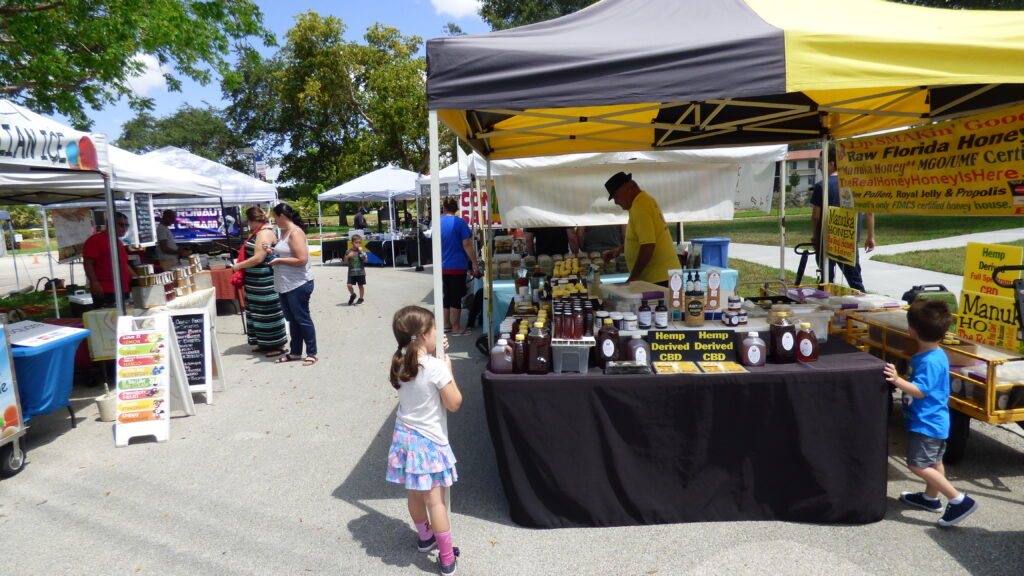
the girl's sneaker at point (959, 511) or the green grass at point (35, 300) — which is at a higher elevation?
the green grass at point (35, 300)

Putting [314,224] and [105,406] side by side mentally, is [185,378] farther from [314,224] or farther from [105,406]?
[314,224]

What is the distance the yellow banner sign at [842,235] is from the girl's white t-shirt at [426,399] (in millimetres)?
4477

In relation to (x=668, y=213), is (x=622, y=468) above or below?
below

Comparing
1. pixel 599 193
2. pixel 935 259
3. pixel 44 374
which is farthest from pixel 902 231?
pixel 44 374

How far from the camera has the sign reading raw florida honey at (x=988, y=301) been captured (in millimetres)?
3701

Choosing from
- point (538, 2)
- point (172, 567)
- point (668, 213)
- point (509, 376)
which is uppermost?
point (538, 2)

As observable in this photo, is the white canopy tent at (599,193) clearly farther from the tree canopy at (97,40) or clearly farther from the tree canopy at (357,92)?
the tree canopy at (357,92)

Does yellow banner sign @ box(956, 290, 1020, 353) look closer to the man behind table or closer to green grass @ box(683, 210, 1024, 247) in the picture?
the man behind table

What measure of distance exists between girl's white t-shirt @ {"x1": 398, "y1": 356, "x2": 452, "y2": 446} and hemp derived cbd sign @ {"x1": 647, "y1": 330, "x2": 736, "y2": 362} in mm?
1261

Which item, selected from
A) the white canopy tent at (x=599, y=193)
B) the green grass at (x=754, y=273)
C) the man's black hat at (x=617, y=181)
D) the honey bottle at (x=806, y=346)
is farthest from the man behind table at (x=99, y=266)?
the green grass at (x=754, y=273)

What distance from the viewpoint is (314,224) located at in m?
47.1

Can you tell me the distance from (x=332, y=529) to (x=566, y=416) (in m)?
1.47

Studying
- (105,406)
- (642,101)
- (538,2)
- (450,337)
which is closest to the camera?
(642,101)

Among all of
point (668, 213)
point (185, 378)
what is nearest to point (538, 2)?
point (668, 213)
